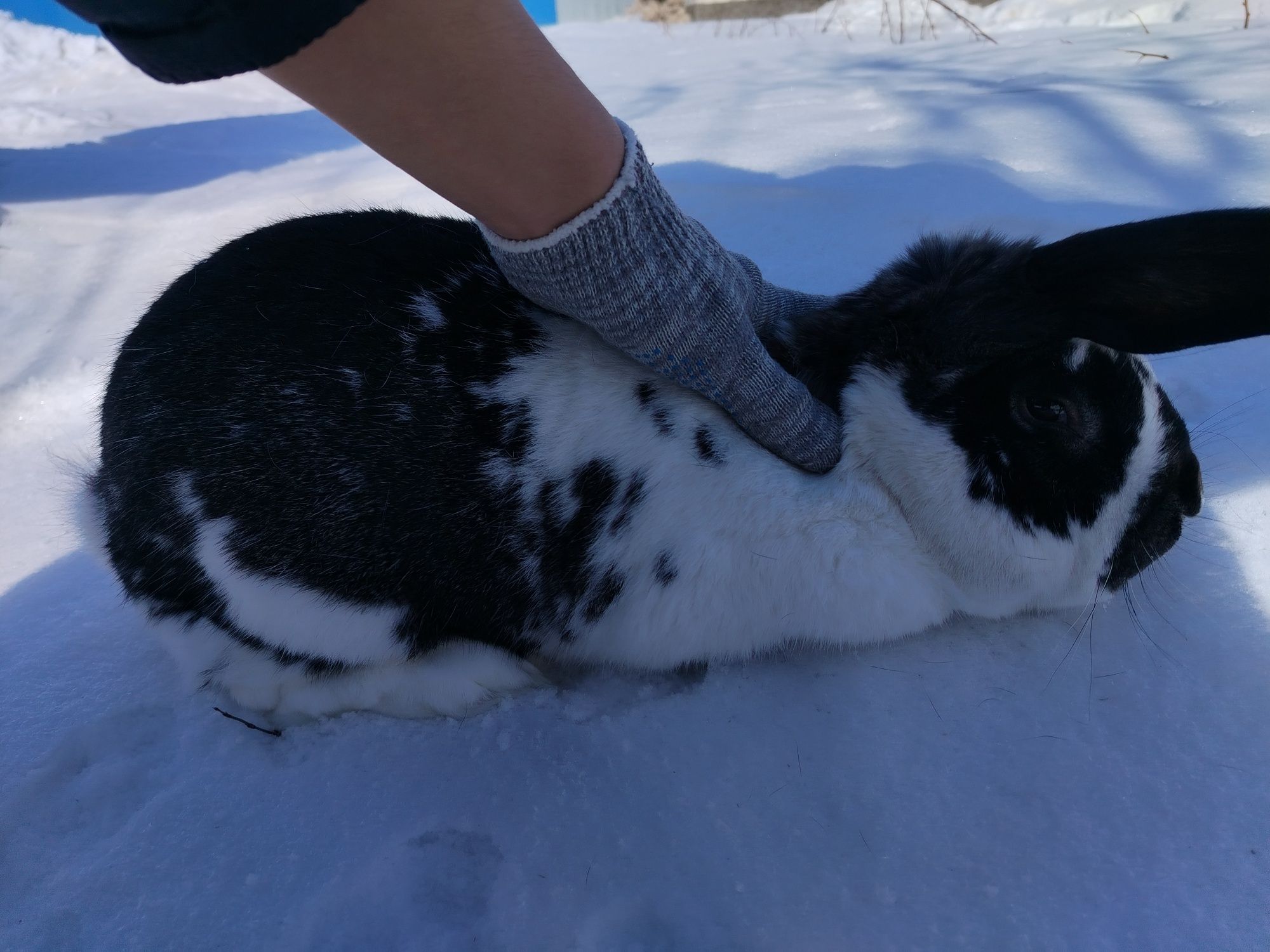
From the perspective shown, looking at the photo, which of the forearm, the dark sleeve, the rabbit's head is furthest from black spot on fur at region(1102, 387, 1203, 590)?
the dark sleeve

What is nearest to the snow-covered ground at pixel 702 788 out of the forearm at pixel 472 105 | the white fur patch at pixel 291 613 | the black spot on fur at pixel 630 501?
the white fur patch at pixel 291 613

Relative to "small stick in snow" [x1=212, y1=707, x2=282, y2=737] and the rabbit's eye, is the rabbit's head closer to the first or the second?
the rabbit's eye

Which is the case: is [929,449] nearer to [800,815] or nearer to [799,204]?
[800,815]

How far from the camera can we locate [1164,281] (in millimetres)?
1058

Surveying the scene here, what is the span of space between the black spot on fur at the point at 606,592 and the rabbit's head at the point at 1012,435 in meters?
0.42

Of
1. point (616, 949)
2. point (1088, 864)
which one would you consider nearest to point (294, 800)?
point (616, 949)

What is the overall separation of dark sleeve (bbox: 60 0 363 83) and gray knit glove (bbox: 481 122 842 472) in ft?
1.23

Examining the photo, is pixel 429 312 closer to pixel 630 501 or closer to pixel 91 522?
pixel 630 501

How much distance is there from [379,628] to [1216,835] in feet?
3.77

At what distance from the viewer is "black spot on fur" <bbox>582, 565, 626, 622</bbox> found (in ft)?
4.20

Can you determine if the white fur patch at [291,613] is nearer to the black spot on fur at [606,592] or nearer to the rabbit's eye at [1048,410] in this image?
the black spot on fur at [606,592]

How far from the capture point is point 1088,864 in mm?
976

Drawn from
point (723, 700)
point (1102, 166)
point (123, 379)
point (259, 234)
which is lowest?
point (723, 700)

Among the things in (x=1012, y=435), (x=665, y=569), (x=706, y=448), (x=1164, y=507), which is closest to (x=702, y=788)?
(x=665, y=569)
